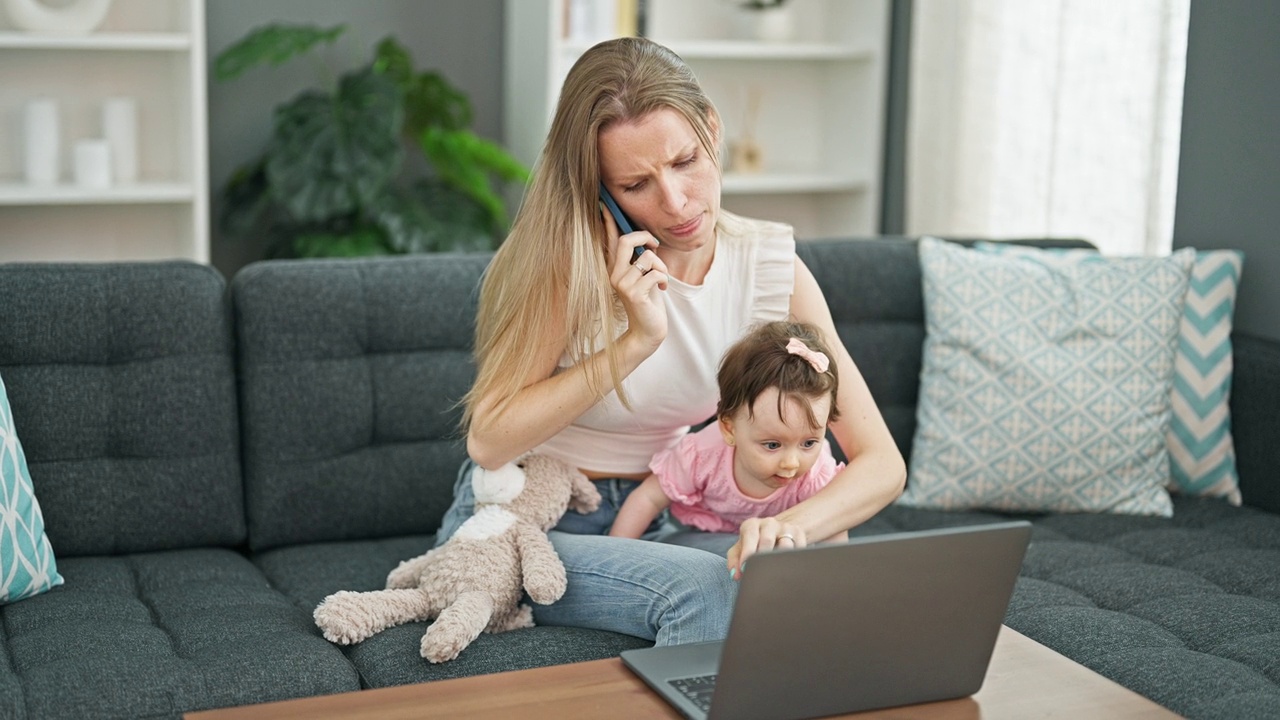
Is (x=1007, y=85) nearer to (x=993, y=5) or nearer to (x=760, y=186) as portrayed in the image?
(x=993, y=5)

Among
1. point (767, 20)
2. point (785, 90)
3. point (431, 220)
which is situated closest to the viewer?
point (431, 220)

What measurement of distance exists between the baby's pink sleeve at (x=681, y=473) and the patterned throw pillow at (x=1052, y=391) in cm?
69

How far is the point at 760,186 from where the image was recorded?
12.8 ft

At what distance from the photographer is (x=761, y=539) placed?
1531 millimetres

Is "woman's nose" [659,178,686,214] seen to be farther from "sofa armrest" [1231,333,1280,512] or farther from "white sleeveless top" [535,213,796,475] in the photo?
"sofa armrest" [1231,333,1280,512]

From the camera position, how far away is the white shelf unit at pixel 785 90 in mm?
3836

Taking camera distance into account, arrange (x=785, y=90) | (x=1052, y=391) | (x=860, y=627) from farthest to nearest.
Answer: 1. (x=785, y=90)
2. (x=1052, y=391)
3. (x=860, y=627)

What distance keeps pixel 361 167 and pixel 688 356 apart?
6.13 ft

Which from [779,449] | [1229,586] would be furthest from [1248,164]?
[779,449]

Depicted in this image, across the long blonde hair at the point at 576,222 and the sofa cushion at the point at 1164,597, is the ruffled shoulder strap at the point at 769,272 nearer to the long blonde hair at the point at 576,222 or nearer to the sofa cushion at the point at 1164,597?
the long blonde hair at the point at 576,222

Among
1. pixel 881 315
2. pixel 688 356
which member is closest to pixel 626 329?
pixel 688 356

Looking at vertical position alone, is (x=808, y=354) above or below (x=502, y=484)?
above

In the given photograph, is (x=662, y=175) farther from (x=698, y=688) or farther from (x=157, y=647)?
(x=157, y=647)

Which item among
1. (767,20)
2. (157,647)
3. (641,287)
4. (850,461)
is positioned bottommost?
(157,647)
